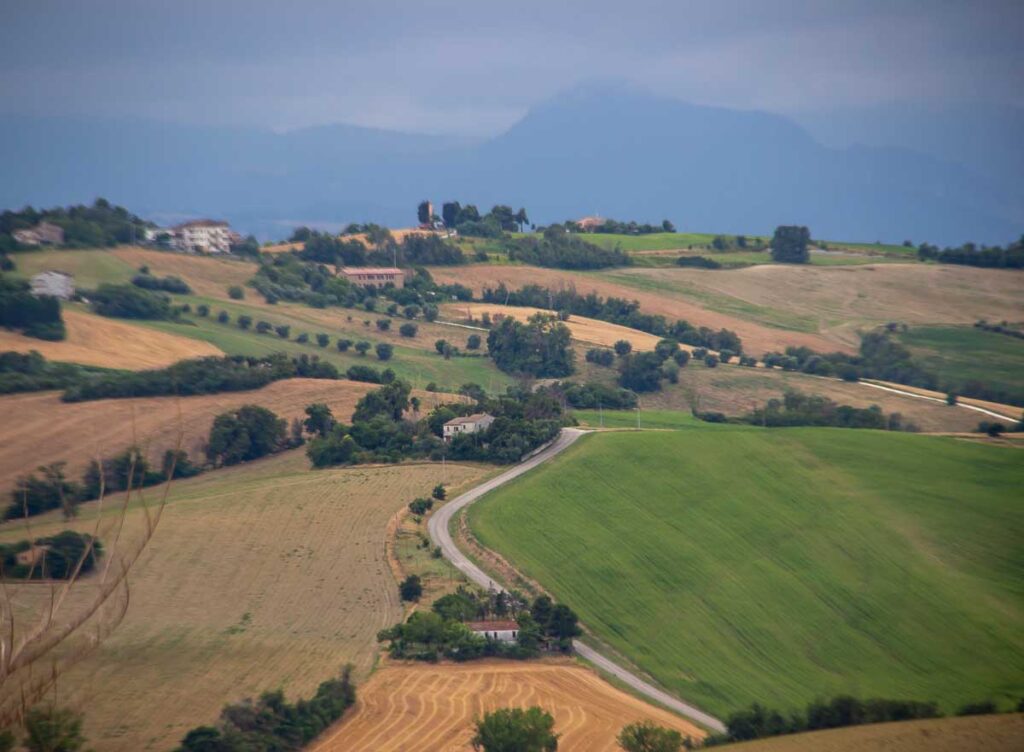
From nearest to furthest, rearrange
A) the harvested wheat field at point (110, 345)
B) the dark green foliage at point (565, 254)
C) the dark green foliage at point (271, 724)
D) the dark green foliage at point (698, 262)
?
1. the dark green foliage at point (271, 724)
2. the harvested wheat field at point (110, 345)
3. the dark green foliage at point (565, 254)
4. the dark green foliage at point (698, 262)

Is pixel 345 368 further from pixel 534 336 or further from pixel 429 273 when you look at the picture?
pixel 429 273

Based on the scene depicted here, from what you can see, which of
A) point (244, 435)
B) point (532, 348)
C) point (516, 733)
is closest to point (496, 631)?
point (516, 733)

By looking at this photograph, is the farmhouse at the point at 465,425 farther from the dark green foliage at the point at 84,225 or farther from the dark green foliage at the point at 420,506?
the dark green foliage at the point at 84,225

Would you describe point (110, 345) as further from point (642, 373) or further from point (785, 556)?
point (785, 556)

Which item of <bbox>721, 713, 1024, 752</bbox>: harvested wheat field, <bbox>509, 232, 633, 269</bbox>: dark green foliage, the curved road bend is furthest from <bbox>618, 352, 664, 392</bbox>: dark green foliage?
<bbox>721, 713, 1024, 752</bbox>: harvested wheat field

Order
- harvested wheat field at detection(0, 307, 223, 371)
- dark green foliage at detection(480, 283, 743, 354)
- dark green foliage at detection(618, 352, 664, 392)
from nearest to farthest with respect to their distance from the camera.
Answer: harvested wheat field at detection(0, 307, 223, 371) < dark green foliage at detection(618, 352, 664, 392) < dark green foliage at detection(480, 283, 743, 354)

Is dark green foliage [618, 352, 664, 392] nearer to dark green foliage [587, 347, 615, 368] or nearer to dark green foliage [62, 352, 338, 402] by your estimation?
dark green foliage [587, 347, 615, 368]

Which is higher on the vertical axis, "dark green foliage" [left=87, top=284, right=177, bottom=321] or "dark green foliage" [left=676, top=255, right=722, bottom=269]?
"dark green foliage" [left=87, top=284, right=177, bottom=321]

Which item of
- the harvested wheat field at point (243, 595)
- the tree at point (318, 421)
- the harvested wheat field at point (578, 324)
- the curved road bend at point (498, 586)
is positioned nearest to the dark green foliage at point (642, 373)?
the harvested wheat field at point (578, 324)
